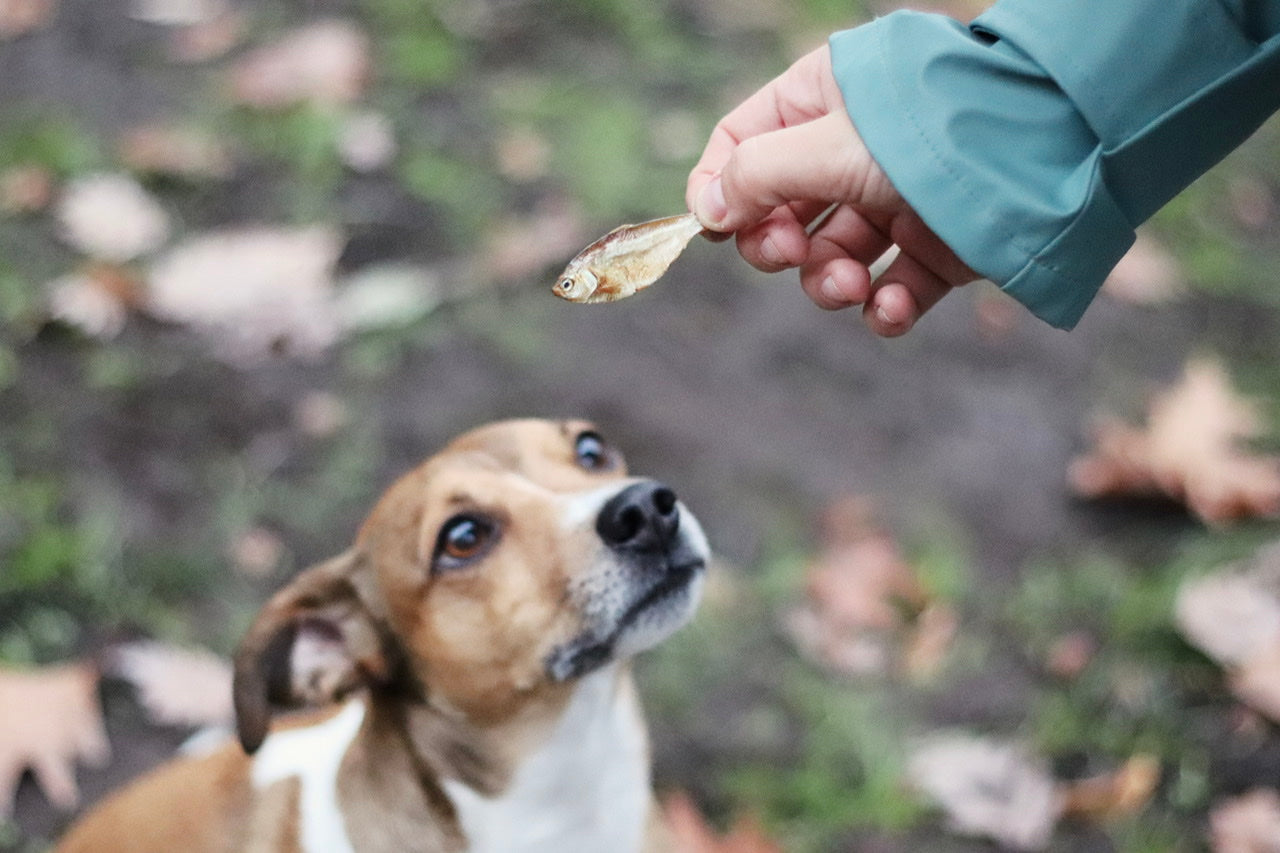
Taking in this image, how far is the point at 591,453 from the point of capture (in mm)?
2529

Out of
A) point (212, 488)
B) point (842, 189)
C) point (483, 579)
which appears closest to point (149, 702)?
point (212, 488)

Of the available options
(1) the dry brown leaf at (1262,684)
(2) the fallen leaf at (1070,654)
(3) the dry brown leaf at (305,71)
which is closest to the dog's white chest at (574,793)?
(2) the fallen leaf at (1070,654)

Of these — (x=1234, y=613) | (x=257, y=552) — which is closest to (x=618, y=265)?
(x=257, y=552)

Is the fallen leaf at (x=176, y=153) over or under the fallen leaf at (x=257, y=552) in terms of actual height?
over

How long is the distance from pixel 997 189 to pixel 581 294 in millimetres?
672

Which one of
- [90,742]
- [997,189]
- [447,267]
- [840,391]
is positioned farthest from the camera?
[447,267]

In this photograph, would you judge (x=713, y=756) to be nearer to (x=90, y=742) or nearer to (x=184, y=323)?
(x=90, y=742)

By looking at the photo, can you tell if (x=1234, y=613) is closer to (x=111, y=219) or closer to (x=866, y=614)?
(x=866, y=614)

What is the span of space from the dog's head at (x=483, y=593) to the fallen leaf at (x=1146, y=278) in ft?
8.72

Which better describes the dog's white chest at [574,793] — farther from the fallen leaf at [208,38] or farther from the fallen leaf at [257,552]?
the fallen leaf at [208,38]

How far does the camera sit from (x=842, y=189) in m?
1.92

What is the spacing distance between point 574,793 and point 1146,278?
10.0 ft

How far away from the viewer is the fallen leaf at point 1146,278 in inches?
167

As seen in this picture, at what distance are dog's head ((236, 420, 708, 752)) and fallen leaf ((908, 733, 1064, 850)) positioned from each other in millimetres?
1067
